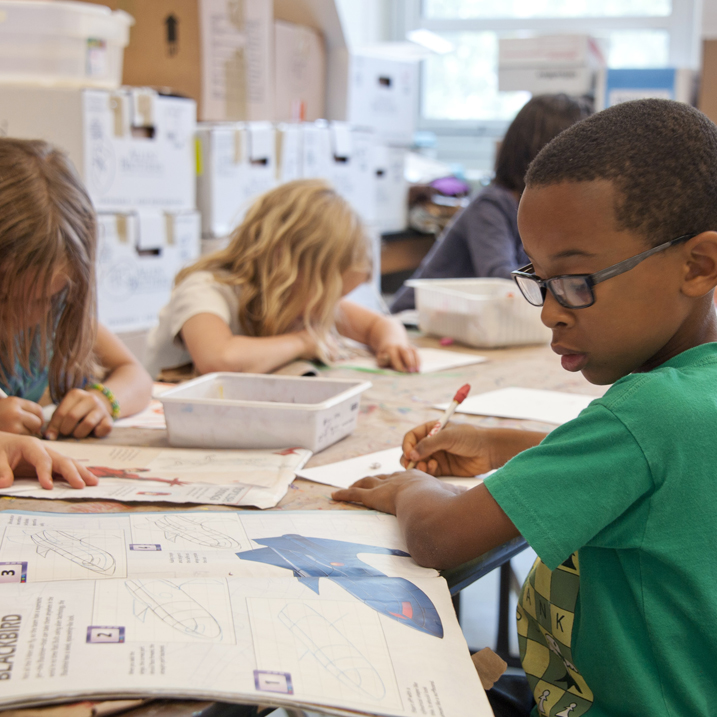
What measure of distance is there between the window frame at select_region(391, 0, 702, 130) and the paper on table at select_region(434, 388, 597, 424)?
98.7 inches

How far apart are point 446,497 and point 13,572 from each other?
1.18 ft

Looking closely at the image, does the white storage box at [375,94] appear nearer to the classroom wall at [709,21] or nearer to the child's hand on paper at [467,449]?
the classroom wall at [709,21]

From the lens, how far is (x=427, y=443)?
0.88 metres

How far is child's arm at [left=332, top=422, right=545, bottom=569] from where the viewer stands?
643mm

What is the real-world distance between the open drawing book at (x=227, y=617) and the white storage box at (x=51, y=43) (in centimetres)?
165

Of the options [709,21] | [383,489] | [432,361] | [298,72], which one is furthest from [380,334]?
[709,21]

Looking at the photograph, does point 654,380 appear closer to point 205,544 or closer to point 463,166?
point 205,544

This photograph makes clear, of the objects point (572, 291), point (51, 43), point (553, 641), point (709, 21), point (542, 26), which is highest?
point (542, 26)

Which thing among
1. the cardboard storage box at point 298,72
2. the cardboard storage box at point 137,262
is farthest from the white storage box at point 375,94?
the cardboard storage box at point 137,262

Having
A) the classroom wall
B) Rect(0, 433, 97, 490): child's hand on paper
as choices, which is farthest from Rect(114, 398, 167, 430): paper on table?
the classroom wall

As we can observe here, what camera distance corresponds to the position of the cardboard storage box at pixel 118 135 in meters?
1.99

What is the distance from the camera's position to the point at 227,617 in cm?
56

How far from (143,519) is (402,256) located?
2.77 meters

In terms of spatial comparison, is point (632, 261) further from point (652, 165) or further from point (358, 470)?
point (358, 470)
